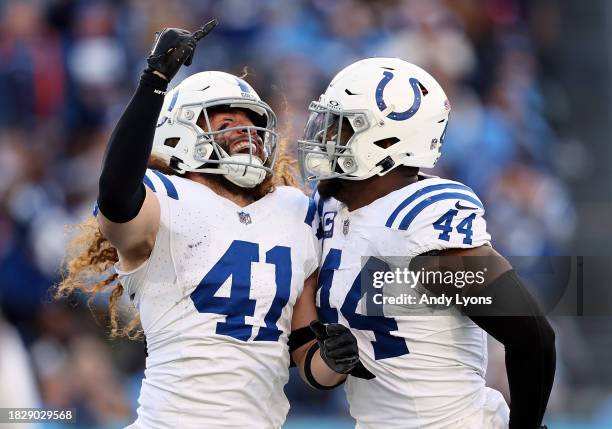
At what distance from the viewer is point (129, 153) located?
8.60ft

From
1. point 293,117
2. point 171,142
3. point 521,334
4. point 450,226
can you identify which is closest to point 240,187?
point 171,142

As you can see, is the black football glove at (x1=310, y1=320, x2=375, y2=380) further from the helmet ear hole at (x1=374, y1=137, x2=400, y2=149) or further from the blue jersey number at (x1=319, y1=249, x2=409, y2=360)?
the helmet ear hole at (x1=374, y1=137, x2=400, y2=149)

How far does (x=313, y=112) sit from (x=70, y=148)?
3665 millimetres

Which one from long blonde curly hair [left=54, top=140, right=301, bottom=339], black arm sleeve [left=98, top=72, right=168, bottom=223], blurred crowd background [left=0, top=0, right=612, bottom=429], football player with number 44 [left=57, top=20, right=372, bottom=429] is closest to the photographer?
black arm sleeve [left=98, top=72, right=168, bottom=223]

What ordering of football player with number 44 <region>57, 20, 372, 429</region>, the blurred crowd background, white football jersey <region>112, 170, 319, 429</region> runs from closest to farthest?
football player with number 44 <region>57, 20, 372, 429</region>
white football jersey <region>112, 170, 319, 429</region>
the blurred crowd background

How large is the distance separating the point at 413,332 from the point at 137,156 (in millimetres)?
907

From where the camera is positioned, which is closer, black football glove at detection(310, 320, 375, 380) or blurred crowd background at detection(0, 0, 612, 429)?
black football glove at detection(310, 320, 375, 380)

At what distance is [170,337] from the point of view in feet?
9.40

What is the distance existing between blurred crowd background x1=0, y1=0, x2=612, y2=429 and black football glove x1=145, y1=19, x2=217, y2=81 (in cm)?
316

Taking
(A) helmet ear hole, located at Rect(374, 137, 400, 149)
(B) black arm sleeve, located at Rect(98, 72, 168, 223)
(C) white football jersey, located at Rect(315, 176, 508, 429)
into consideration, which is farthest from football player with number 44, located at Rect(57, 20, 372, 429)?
(A) helmet ear hole, located at Rect(374, 137, 400, 149)

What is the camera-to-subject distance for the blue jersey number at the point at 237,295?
9.37 feet

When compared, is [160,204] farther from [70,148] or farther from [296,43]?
[296,43]

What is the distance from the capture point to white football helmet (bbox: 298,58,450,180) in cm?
297

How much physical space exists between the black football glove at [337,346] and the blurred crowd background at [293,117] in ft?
10.1
